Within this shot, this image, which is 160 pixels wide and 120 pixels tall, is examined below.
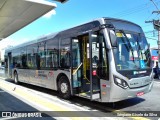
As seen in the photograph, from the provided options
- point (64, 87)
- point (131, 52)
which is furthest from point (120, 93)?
point (64, 87)

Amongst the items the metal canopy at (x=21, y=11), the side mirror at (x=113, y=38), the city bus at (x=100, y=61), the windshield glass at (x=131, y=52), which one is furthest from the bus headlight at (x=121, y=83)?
the metal canopy at (x=21, y=11)

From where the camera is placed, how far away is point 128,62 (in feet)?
25.1

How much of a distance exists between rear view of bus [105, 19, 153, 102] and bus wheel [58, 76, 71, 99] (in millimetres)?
2764

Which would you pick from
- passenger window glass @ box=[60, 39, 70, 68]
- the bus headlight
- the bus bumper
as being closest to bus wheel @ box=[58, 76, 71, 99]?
passenger window glass @ box=[60, 39, 70, 68]

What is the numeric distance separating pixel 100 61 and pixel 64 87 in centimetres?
280

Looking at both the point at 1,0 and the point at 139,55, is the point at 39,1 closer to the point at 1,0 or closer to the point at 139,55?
the point at 1,0

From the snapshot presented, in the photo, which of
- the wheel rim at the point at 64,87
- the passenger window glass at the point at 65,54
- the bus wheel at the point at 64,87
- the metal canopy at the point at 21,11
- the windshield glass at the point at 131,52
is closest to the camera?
the windshield glass at the point at 131,52

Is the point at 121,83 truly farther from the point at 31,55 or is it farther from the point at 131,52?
the point at 31,55

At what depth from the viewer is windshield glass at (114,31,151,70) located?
24.5 feet

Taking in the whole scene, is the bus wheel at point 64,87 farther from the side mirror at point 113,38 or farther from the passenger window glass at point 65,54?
the side mirror at point 113,38

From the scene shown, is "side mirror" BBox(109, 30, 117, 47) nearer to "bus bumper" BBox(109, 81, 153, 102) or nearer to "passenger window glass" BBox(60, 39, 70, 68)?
"bus bumper" BBox(109, 81, 153, 102)

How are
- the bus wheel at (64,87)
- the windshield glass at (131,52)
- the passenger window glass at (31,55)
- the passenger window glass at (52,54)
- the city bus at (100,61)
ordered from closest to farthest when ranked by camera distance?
the city bus at (100,61), the windshield glass at (131,52), the bus wheel at (64,87), the passenger window glass at (52,54), the passenger window glass at (31,55)

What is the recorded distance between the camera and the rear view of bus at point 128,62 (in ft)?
23.6

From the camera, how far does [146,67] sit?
8.35 m
